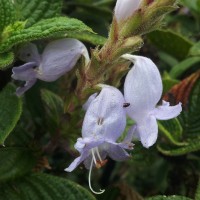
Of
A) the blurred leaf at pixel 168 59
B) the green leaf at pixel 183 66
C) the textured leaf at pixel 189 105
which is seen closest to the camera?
the textured leaf at pixel 189 105

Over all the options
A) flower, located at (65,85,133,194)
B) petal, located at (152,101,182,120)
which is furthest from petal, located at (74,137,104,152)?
petal, located at (152,101,182,120)

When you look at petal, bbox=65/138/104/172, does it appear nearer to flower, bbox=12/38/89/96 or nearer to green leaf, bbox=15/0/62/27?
flower, bbox=12/38/89/96

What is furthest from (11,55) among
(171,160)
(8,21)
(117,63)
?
(171,160)

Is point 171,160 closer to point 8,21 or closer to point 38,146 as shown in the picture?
point 38,146

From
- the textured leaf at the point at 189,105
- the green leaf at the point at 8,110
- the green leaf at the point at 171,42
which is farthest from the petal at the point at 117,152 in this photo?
the green leaf at the point at 171,42

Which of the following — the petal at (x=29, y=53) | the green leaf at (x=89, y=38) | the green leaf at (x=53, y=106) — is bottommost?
the green leaf at (x=53, y=106)

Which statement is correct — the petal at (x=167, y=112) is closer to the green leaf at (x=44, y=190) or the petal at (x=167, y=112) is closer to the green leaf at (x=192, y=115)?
the green leaf at (x=44, y=190)

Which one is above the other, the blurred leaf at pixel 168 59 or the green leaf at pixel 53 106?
the green leaf at pixel 53 106
